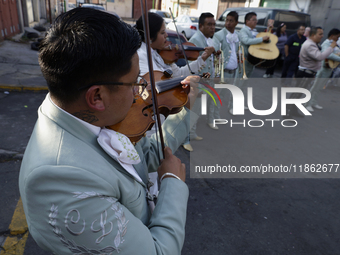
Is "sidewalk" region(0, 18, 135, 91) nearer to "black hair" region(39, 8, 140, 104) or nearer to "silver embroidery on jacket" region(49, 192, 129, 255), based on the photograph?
"black hair" region(39, 8, 140, 104)

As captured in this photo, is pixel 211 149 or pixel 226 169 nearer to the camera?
pixel 226 169

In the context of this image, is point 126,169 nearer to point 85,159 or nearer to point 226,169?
point 85,159

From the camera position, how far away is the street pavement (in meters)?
2.32

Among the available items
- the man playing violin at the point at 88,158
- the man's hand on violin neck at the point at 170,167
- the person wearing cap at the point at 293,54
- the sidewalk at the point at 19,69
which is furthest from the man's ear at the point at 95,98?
the person wearing cap at the point at 293,54

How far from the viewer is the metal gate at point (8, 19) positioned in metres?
9.57

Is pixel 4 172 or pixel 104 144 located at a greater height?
pixel 104 144

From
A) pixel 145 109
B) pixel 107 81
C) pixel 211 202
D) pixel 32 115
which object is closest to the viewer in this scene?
pixel 107 81

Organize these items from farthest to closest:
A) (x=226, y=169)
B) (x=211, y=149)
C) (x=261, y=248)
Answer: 1. (x=211, y=149)
2. (x=226, y=169)
3. (x=261, y=248)

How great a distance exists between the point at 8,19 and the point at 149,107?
1166cm

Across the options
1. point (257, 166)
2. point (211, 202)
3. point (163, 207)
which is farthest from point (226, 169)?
point (163, 207)

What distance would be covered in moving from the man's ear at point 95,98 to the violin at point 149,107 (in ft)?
1.47

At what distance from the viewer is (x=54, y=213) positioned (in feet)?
2.11

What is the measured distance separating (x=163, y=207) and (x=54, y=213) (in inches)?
14.5

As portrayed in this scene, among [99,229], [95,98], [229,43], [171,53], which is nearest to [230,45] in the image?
[229,43]
